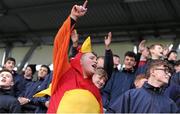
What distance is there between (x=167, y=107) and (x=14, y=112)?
172cm

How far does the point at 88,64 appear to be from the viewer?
318cm

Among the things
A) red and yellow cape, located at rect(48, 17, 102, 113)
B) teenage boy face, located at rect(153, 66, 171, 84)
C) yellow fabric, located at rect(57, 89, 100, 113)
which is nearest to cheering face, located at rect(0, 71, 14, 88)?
red and yellow cape, located at rect(48, 17, 102, 113)

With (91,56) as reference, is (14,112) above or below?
below

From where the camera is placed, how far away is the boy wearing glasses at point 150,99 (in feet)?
10.3

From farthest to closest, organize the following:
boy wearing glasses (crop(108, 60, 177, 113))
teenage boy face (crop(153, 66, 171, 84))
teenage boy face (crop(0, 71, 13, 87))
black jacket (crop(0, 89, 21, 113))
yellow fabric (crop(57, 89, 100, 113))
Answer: teenage boy face (crop(0, 71, 13, 87))
black jacket (crop(0, 89, 21, 113))
teenage boy face (crop(153, 66, 171, 84))
boy wearing glasses (crop(108, 60, 177, 113))
yellow fabric (crop(57, 89, 100, 113))

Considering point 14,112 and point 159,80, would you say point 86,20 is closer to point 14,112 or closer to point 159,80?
point 14,112

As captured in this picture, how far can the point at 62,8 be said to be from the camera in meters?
8.44

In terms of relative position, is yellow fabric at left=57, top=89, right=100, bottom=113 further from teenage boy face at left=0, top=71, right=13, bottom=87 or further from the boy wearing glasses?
teenage boy face at left=0, top=71, right=13, bottom=87

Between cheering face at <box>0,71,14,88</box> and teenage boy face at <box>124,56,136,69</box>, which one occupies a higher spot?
teenage boy face at <box>124,56,136,69</box>

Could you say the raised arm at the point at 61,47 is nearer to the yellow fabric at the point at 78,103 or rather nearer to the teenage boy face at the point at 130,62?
the yellow fabric at the point at 78,103

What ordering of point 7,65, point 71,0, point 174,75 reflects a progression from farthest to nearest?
point 71,0, point 7,65, point 174,75

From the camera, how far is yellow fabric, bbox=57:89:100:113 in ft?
9.68

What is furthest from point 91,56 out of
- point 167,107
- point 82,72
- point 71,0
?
point 71,0

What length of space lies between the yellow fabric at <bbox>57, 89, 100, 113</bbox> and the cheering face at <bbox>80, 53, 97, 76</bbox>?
0.63ft
